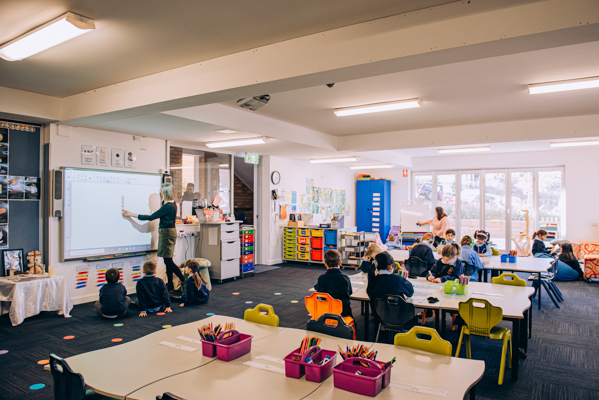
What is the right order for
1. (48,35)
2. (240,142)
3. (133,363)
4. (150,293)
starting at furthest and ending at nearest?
1. (240,142)
2. (150,293)
3. (48,35)
4. (133,363)

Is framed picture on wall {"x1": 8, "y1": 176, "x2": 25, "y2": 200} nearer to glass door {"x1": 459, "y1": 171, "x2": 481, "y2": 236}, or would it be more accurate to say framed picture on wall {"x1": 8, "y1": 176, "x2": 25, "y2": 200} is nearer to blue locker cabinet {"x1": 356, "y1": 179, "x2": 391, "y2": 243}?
blue locker cabinet {"x1": 356, "y1": 179, "x2": 391, "y2": 243}

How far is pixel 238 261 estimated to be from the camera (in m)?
8.05

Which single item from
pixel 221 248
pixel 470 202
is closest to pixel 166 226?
pixel 221 248

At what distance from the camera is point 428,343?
7.81ft

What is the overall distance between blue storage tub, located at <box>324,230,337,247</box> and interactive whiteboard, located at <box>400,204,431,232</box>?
2.26 metres

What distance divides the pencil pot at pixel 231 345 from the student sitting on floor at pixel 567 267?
320 inches

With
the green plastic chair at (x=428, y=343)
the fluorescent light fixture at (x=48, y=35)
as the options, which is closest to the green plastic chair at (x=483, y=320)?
the green plastic chair at (x=428, y=343)

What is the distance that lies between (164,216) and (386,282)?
416 cm

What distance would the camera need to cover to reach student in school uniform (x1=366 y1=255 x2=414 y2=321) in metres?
3.80

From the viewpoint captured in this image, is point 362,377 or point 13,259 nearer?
point 362,377

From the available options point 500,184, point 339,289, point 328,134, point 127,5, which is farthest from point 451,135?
point 127,5

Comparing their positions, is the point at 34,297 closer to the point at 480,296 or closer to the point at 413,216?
the point at 480,296

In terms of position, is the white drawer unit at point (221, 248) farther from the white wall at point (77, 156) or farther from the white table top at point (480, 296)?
the white table top at point (480, 296)

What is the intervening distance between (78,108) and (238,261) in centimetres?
419
